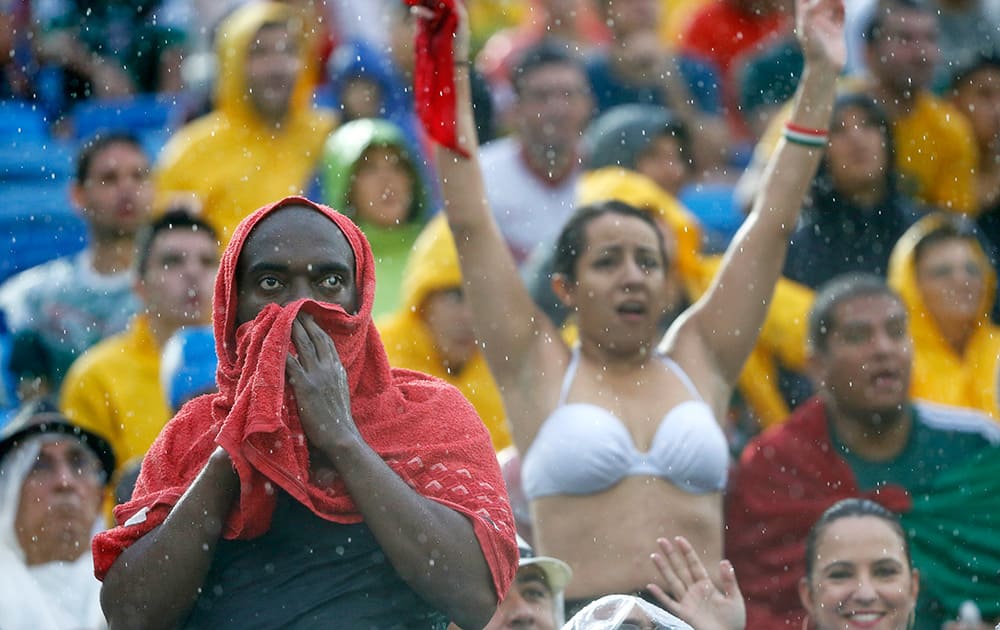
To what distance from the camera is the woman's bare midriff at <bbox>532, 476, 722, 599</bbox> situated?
17.4 feet

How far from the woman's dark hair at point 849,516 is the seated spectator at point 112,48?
563 cm

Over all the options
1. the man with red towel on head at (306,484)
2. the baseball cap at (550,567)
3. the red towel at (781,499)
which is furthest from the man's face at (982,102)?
the man with red towel on head at (306,484)

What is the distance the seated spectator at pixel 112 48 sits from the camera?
10164 mm

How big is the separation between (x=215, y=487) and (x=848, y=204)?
15.3ft

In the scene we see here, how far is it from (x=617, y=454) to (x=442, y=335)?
174 centimetres

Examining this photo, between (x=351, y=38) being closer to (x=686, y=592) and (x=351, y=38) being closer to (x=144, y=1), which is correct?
(x=144, y=1)

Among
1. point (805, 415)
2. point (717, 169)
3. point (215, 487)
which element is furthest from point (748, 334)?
point (717, 169)

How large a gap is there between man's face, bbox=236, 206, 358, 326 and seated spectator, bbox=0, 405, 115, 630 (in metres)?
2.10

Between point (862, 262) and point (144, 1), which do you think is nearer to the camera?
point (862, 262)

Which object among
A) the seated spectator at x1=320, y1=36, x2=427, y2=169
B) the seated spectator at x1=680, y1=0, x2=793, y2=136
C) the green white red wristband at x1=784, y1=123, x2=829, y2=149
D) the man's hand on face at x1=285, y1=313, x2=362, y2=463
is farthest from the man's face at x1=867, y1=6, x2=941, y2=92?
the man's hand on face at x1=285, y1=313, x2=362, y2=463

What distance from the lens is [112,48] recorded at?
405 inches

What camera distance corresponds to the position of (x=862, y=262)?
307 inches

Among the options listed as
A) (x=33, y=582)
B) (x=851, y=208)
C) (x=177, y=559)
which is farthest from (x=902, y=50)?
(x=177, y=559)

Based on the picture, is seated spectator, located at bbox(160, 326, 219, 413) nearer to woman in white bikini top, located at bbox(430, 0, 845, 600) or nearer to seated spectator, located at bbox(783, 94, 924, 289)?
woman in white bikini top, located at bbox(430, 0, 845, 600)
